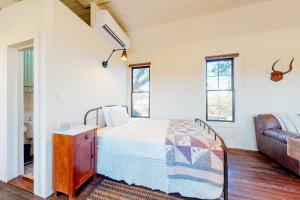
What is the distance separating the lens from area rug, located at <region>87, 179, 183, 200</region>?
5.57 ft

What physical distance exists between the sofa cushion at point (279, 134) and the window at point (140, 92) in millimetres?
2757

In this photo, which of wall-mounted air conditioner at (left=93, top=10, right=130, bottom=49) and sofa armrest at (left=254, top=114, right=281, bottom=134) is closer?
wall-mounted air conditioner at (left=93, top=10, right=130, bottom=49)

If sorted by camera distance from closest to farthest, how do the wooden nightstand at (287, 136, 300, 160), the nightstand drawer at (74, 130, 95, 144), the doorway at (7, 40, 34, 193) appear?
1. the wooden nightstand at (287, 136, 300, 160)
2. the nightstand drawer at (74, 130, 95, 144)
3. the doorway at (7, 40, 34, 193)

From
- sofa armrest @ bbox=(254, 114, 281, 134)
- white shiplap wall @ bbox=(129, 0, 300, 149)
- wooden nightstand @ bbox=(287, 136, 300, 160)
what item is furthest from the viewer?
white shiplap wall @ bbox=(129, 0, 300, 149)

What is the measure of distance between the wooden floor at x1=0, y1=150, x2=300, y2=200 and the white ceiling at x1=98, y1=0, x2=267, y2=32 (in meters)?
3.08

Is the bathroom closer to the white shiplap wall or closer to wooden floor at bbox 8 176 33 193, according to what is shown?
wooden floor at bbox 8 176 33 193

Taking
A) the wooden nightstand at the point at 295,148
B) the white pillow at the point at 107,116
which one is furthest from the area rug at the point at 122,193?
the wooden nightstand at the point at 295,148

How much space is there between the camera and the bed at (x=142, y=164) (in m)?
1.63

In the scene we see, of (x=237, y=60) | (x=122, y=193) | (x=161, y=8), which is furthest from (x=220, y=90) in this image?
(x=122, y=193)

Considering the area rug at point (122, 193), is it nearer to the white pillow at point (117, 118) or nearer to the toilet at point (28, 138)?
the white pillow at point (117, 118)

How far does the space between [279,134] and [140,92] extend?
322 cm

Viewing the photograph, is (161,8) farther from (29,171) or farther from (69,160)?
(29,171)

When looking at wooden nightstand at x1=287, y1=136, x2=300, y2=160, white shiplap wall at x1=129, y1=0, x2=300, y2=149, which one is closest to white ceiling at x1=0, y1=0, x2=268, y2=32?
white shiplap wall at x1=129, y1=0, x2=300, y2=149

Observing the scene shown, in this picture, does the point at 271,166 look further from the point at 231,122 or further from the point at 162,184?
the point at 162,184
